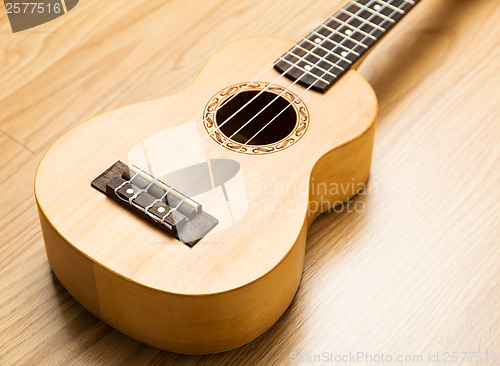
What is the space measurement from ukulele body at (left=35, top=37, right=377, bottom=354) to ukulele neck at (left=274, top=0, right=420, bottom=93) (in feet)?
0.08

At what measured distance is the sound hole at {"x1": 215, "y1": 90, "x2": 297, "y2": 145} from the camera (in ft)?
4.18

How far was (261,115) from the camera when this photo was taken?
1.31 m

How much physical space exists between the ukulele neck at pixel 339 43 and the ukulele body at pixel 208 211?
0.08ft

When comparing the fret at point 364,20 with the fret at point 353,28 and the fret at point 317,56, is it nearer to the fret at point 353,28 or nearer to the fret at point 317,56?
the fret at point 353,28

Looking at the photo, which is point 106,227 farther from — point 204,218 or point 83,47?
point 83,47

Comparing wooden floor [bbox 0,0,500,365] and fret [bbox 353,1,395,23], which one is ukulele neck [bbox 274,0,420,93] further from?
wooden floor [bbox 0,0,500,365]

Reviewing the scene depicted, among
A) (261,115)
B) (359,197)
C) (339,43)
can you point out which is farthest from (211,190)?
(339,43)

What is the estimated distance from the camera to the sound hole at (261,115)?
1.27 meters

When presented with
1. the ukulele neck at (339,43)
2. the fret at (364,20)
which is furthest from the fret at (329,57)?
the fret at (364,20)

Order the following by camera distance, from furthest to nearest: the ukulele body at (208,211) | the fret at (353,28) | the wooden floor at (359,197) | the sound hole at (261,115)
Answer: the fret at (353,28), the sound hole at (261,115), the wooden floor at (359,197), the ukulele body at (208,211)

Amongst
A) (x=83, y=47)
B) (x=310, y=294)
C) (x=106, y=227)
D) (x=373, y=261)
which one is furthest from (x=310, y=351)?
(x=83, y=47)

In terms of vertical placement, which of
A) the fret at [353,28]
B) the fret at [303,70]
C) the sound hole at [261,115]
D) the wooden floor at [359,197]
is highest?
the fret at [353,28]

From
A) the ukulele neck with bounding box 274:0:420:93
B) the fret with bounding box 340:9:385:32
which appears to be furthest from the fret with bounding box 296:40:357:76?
the fret with bounding box 340:9:385:32

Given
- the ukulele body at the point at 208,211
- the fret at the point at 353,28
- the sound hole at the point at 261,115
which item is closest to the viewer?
the ukulele body at the point at 208,211
